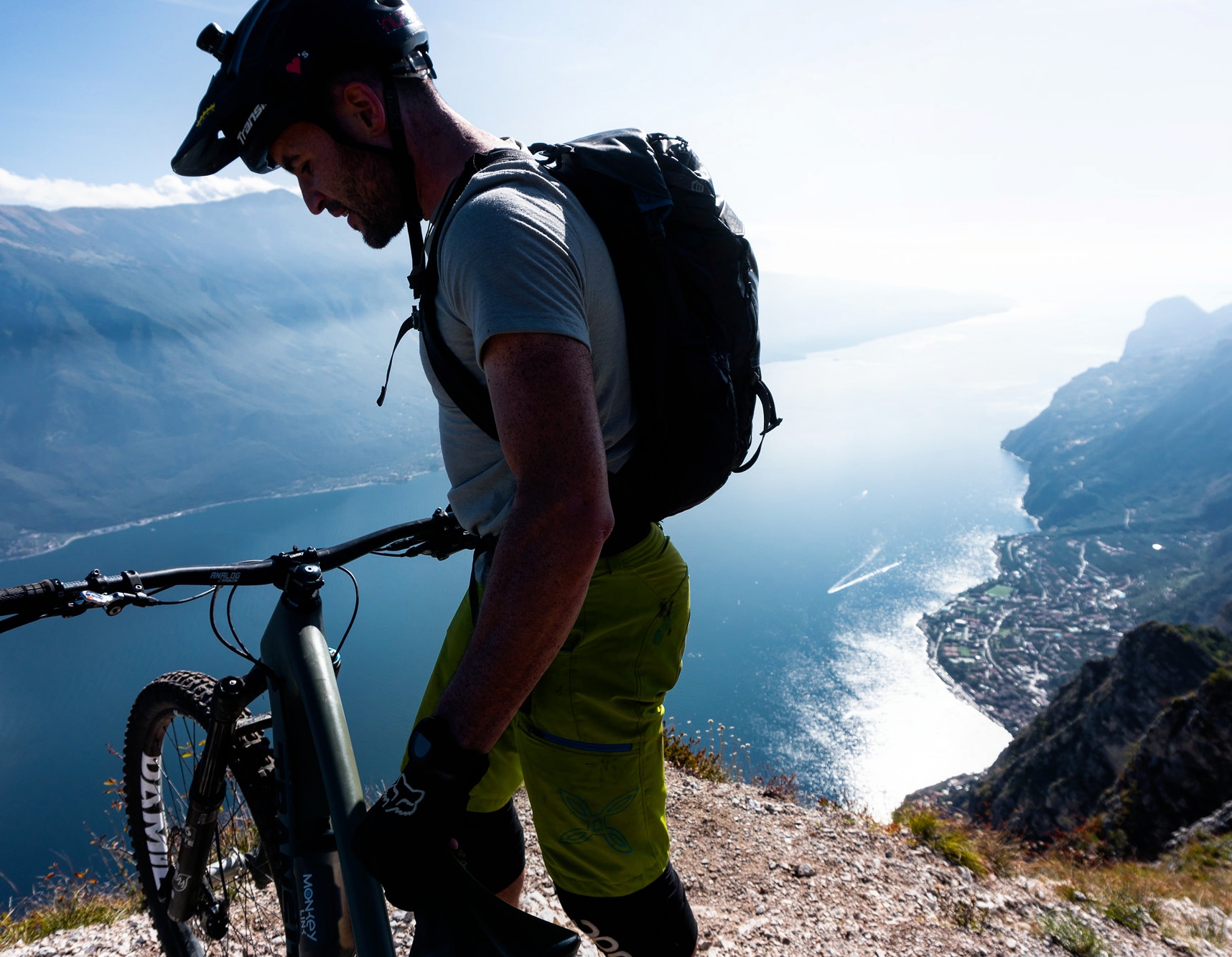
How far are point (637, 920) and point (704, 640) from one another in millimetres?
53423

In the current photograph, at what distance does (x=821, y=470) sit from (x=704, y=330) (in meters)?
111

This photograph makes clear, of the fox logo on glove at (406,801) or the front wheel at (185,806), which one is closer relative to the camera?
the fox logo on glove at (406,801)

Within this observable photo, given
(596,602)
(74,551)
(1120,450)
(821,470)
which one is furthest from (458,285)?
(1120,450)

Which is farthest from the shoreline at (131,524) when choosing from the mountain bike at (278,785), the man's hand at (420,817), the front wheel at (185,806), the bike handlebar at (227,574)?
the man's hand at (420,817)

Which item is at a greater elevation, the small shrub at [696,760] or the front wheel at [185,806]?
the front wheel at [185,806]

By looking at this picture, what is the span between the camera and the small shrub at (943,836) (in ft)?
15.5

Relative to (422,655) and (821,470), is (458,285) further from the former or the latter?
(821,470)

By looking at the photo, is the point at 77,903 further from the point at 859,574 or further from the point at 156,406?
the point at 156,406

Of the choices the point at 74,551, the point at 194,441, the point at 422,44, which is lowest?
the point at 74,551

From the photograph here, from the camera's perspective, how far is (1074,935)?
12.6ft

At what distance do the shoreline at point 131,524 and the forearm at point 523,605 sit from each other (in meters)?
85.3

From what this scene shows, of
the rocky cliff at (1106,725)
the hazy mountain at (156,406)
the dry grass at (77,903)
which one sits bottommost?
the rocky cliff at (1106,725)

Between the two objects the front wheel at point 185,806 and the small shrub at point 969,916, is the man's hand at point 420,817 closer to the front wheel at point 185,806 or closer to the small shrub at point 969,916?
the front wheel at point 185,806

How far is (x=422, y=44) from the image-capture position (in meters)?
1.86
